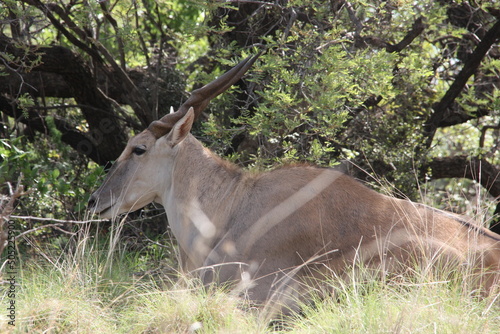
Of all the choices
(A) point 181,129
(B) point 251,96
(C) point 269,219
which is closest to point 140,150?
(A) point 181,129

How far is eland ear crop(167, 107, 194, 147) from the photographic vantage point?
5164 millimetres

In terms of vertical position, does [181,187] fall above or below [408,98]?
below

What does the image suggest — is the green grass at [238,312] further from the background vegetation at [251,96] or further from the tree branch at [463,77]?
the tree branch at [463,77]

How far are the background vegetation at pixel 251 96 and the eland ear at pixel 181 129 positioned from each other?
2.72 ft

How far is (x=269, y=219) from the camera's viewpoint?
5105mm

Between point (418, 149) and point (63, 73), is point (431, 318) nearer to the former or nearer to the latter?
point (418, 149)

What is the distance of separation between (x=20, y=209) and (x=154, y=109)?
199 centimetres

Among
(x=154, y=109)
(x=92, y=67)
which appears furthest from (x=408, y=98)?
(x=92, y=67)

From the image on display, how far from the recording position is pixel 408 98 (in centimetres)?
758

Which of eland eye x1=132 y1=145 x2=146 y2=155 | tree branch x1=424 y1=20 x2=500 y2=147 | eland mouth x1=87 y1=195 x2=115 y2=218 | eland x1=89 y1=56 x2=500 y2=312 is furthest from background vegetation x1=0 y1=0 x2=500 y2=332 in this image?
eland eye x1=132 y1=145 x2=146 y2=155

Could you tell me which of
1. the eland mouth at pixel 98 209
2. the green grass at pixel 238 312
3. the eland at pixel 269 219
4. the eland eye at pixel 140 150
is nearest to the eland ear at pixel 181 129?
the eland at pixel 269 219

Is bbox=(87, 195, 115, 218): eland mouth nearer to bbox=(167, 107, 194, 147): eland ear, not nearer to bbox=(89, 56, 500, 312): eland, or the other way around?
bbox=(89, 56, 500, 312): eland

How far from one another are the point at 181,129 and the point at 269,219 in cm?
107

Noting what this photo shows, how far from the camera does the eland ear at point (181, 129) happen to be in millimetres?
5164
